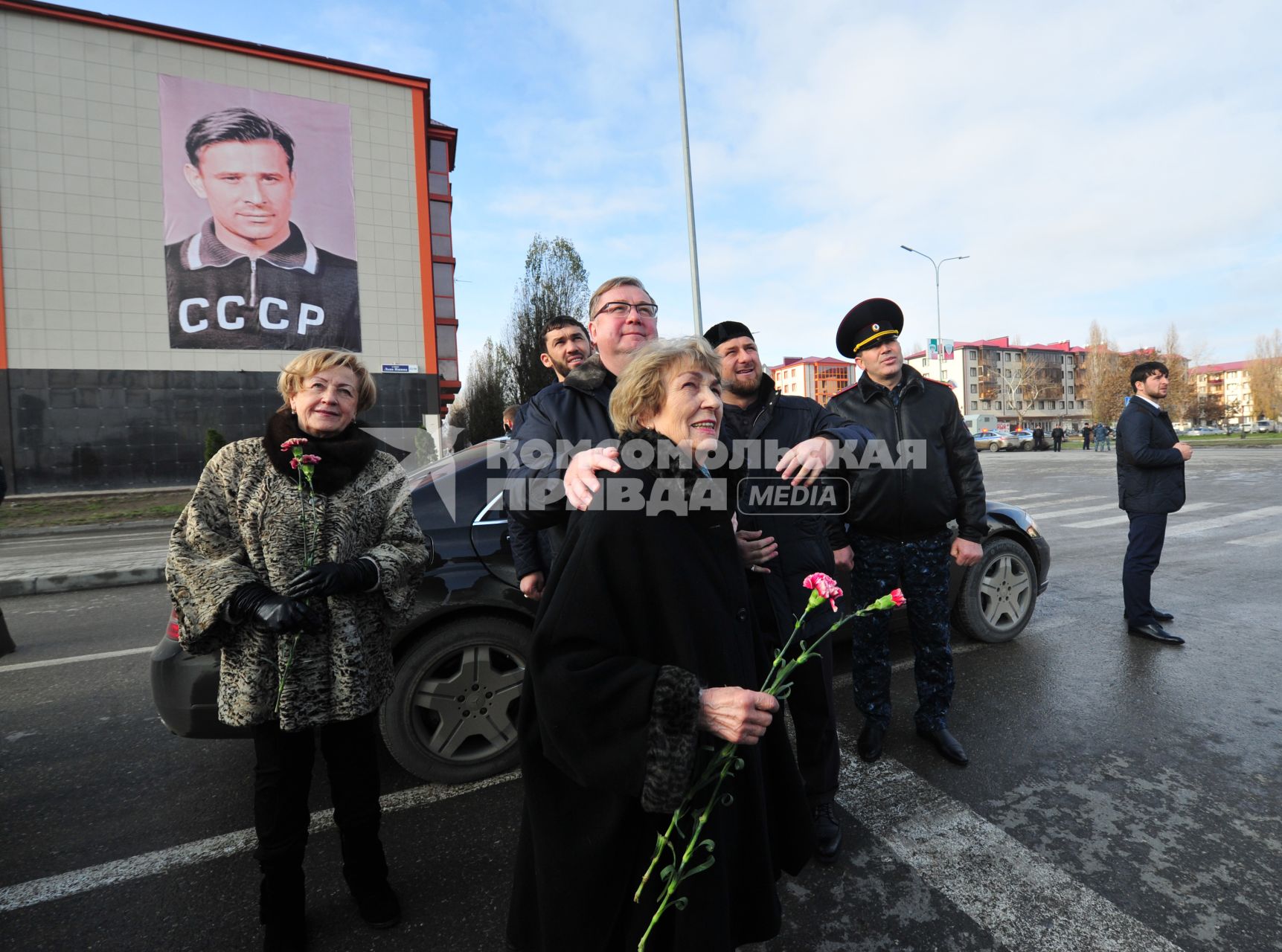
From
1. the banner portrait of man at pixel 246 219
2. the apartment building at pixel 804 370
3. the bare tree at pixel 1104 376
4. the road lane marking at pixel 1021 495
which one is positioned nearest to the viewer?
the road lane marking at pixel 1021 495

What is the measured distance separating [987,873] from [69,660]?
19.4ft

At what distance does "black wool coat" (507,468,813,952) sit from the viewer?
126 centimetres

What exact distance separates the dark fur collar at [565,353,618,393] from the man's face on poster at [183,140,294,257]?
26038 millimetres

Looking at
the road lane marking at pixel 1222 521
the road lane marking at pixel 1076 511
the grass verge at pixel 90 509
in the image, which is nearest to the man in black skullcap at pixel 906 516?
the road lane marking at pixel 1222 521

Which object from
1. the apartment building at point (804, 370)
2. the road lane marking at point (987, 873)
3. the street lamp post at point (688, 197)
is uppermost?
the apartment building at point (804, 370)

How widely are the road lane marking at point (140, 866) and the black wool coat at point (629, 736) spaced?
1633mm

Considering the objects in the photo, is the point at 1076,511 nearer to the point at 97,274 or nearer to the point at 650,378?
the point at 650,378

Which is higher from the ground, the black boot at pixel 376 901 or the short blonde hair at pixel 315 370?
the short blonde hair at pixel 315 370

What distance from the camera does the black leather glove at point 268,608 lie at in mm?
1930

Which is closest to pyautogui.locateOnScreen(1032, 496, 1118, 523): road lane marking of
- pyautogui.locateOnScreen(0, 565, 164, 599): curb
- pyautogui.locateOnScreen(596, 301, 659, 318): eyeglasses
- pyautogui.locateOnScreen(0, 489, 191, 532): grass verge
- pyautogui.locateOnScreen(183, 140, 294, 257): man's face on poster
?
pyautogui.locateOnScreen(596, 301, 659, 318): eyeglasses

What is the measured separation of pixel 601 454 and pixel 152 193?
2888cm

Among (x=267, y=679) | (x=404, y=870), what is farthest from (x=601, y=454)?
(x=404, y=870)

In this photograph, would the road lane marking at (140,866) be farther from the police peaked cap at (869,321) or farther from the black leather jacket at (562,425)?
the police peaked cap at (869,321)

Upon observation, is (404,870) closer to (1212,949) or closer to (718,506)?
(718,506)
